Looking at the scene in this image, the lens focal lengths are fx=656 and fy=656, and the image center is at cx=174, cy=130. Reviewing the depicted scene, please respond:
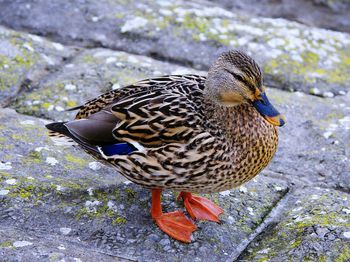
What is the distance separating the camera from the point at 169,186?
3.19 metres

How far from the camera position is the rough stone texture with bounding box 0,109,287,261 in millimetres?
3088

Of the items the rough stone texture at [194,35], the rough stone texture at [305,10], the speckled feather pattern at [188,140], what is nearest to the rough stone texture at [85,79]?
the rough stone texture at [194,35]

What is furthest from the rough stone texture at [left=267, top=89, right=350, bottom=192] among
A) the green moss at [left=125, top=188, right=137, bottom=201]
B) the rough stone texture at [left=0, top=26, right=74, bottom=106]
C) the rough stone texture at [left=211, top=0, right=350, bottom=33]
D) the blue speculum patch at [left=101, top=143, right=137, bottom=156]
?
the rough stone texture at [left=0, top=26, right=74, bottom=106]

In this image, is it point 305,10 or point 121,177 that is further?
point 305,10

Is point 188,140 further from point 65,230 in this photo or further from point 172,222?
point 65,230

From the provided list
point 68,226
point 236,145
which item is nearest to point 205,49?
point 236,145

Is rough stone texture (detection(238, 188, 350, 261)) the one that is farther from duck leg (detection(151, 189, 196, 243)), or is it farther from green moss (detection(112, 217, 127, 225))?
green moss (detection(112, 217, 127, 225))

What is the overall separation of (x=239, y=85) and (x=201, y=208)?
68 cm

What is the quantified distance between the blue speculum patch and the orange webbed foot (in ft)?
1.21

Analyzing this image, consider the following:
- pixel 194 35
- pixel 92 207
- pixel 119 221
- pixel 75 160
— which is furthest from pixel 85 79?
pixel 119 221

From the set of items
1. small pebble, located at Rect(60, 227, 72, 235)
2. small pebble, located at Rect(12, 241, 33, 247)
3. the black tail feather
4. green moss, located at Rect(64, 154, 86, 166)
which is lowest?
green moss, located at Rect(64, 154, 86, 166)

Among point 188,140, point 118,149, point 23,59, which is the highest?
point 188,140

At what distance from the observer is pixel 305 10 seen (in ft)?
19.3

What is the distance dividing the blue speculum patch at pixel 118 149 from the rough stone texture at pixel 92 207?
0.28 metres
